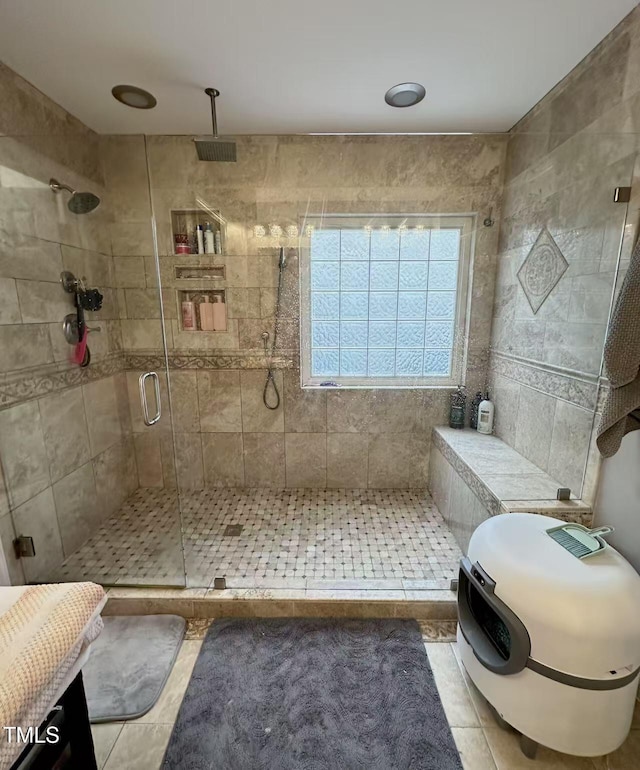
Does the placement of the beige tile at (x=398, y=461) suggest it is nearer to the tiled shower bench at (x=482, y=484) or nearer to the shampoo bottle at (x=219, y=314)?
the tiled shower bench at (x=482, y=484)

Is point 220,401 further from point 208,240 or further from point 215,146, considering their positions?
point 215,146

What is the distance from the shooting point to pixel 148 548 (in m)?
2.08

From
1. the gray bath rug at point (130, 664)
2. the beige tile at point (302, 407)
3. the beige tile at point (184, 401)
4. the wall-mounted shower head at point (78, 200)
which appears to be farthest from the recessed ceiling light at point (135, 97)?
the gray bath rug at point (130, 664)

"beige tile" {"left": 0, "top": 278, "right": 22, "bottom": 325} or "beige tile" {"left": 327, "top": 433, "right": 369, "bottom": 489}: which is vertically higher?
"beige tile" {"left": 0, "top": 278, "right": 22, "bottom": 325}

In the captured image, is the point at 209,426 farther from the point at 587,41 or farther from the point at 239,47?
the point at 587,41

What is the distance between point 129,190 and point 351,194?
1.42m

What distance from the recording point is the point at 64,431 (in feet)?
6.63

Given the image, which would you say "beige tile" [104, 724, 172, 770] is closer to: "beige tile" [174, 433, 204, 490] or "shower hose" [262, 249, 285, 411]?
"beige tile" [174, 433, 204, 490]

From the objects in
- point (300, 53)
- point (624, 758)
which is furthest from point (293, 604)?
point (300, 53)

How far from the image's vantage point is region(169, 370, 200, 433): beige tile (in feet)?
8.59

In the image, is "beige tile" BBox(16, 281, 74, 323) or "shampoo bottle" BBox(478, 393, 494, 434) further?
"shampoo bottle" BBox(478, 393, 494, 434)

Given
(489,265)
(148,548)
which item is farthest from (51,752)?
(489,265)

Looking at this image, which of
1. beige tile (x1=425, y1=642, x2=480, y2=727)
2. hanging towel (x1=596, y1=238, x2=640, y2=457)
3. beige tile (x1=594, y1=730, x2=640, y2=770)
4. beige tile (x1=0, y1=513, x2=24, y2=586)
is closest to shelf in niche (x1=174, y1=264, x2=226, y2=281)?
beige tile (x1=0, y1=513, x2=24, y2=586)

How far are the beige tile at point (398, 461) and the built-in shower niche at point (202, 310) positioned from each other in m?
1.41
